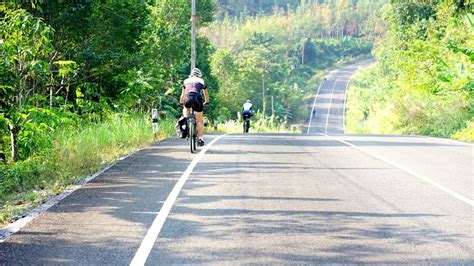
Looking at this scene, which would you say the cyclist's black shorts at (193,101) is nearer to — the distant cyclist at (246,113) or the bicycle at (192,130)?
the bicycle at (192,130)

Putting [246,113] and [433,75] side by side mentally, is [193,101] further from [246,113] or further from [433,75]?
[433,75]

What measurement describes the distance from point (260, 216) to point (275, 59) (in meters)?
105

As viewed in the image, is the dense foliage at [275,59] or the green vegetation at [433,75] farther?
the dense foliage at [275,59]

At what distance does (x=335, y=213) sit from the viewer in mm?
8414

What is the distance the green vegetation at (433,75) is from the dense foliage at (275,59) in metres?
16.7

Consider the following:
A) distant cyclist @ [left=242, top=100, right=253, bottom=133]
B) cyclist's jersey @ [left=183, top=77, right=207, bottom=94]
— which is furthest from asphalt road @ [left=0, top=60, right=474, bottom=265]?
distant cyclist @ [left=242, top=100, right=253, bottom=133]

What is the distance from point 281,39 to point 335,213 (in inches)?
6310

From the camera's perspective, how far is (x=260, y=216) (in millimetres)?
8195

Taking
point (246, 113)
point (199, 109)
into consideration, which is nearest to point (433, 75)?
point (246, 113)

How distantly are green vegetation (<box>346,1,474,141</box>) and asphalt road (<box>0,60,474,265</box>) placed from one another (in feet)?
38.7

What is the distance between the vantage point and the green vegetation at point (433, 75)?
27372 millimetres

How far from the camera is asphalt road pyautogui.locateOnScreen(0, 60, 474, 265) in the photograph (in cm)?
647

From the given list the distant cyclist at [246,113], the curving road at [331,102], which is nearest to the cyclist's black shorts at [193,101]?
the distant cyclist at [246,113]

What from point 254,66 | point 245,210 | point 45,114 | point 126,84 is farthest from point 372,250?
point 254,66
